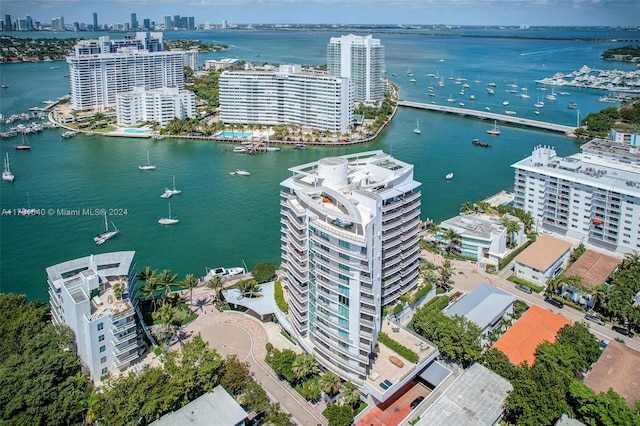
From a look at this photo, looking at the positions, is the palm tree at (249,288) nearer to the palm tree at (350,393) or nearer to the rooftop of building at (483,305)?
the palm tree at (350,393)

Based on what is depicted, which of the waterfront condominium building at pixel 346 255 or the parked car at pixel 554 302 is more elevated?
the waterfront condominium building at pixel 346 255

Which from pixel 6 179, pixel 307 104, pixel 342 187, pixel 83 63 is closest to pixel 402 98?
pixel 307 104

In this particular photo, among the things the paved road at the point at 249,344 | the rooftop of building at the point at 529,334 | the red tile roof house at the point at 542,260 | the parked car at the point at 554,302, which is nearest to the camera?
the paved road at the point at 249,344

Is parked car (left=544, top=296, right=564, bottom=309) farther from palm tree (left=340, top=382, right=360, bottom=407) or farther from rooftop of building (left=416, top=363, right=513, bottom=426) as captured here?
palm tree (left=340, top=382, right=360, bottom=407)

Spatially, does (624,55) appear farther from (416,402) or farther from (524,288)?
(416,402)

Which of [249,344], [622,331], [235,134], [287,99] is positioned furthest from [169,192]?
[622,331]

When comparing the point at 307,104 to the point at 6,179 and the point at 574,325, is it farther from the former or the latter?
the point at 574,325

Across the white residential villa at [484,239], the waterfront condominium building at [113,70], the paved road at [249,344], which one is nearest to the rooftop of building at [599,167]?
the white residential villa at [484,239]
